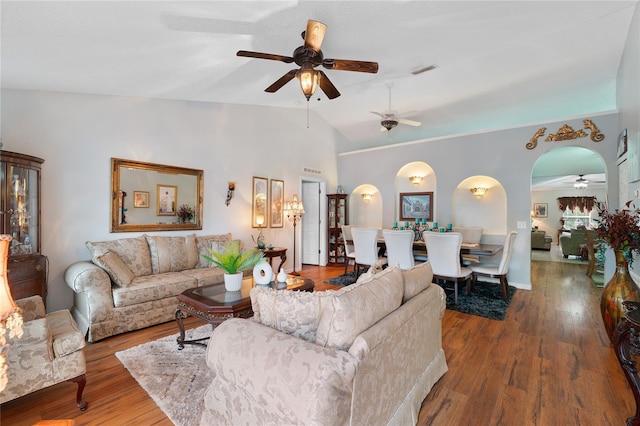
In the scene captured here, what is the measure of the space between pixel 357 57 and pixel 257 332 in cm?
315

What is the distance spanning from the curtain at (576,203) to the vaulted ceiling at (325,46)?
7.93 meters

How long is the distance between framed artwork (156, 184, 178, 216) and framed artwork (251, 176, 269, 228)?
4.48ft

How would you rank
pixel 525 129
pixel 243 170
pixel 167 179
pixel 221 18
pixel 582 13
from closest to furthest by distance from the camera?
pixel 221 18 < pixel 582 13 < pixel 167 179 < pixel 525 129 < pixel 243 170

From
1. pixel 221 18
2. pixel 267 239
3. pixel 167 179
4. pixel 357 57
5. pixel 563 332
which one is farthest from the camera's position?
pixel 267 239

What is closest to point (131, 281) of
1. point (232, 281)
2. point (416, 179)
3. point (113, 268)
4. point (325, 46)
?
point (113, 268)

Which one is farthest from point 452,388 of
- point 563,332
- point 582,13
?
point 582,13

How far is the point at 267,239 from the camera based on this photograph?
18.1 feet

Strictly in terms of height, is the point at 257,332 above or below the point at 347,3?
below

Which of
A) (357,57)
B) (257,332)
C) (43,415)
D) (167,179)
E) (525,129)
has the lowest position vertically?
(43,415)

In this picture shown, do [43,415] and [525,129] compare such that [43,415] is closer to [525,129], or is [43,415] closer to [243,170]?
[243,170]

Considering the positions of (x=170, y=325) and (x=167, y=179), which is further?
(x=167, y=179)

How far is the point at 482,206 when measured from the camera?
5816 millimetres

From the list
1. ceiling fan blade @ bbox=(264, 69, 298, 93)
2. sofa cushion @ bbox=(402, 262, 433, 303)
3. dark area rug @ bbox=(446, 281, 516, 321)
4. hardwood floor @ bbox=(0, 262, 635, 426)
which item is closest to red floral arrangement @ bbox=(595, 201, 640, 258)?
hardwood floor @ bbox=(0, 262, 635, 426)

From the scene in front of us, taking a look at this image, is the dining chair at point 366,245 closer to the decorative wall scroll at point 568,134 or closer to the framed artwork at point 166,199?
the framed artwork at point 166,199
